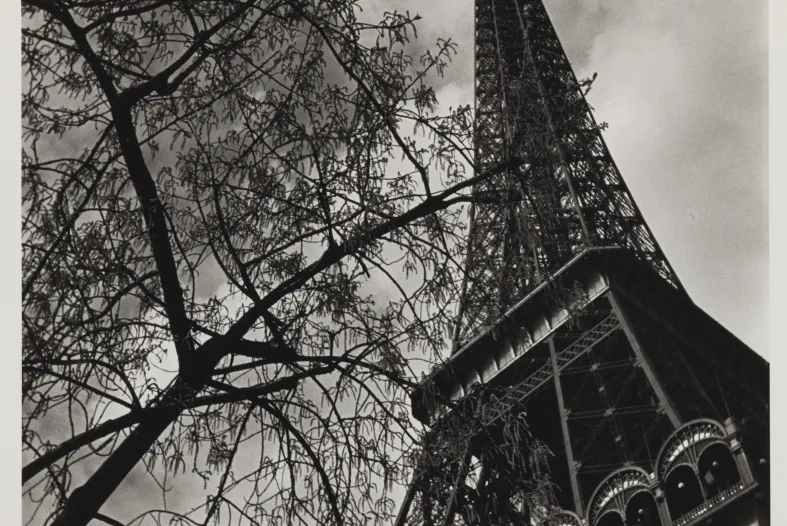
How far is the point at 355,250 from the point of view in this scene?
5363mm

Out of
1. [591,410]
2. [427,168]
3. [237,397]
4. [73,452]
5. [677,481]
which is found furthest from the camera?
[591,410]

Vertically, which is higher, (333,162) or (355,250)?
(333,162)

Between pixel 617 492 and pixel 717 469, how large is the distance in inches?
67.0

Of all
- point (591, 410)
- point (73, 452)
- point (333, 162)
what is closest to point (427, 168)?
point (333, 162)

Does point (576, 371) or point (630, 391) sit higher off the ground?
point (630, 391)

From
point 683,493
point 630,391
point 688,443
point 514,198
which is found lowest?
point 514,198

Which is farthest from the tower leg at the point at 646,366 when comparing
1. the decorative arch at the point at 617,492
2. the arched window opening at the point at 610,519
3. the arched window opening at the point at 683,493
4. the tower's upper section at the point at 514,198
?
the tower's upper section at the point at 514,198

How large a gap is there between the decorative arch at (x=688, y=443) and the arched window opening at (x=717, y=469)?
119 mm

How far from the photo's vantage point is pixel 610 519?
15805 millimetres

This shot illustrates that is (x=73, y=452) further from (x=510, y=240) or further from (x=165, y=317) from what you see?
(x=510, y=240)

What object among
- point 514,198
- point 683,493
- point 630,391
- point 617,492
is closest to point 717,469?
point 683,493

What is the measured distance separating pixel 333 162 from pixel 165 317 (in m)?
1.32

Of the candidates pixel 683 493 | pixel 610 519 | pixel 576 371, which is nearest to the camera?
pixel 683 493

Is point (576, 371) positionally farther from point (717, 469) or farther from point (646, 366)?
point (717, 469)
